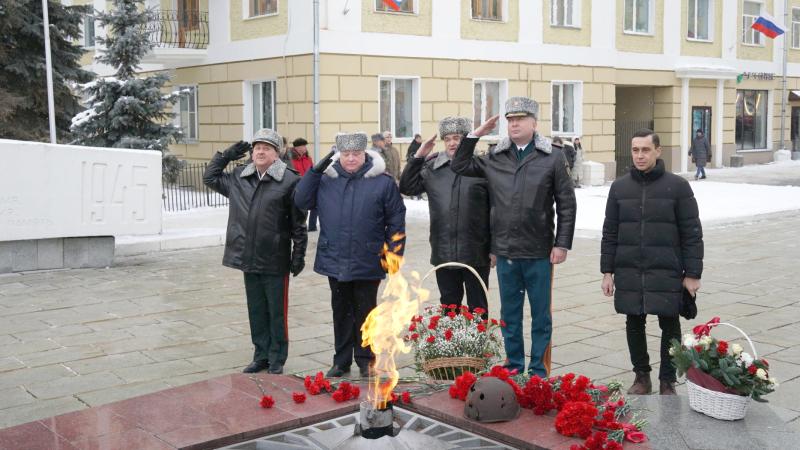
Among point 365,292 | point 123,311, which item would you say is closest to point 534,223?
point 365,292

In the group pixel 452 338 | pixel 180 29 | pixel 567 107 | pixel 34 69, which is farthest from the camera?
pixel 567 107

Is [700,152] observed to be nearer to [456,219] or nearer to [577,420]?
[456,219]

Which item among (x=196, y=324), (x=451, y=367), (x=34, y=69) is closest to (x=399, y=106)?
(x=34, y=69)

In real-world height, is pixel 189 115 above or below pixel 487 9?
below

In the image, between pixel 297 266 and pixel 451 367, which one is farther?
pixel 297 266

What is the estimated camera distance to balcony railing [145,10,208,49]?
23844mm

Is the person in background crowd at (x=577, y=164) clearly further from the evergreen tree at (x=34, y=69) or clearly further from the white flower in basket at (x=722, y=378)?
the white flower in basket at (x=722, y=378)

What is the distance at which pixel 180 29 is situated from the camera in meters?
24.3

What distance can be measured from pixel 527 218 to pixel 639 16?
24.0 metres

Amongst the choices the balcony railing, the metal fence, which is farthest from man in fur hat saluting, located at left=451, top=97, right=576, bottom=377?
the balcony railing

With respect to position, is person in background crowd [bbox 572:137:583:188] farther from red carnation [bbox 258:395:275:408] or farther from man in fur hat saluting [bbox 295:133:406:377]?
red carnation [bbox 258:395:275:408]

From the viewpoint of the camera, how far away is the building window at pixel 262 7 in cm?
2177

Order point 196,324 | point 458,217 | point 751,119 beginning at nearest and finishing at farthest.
Result: point 458,217 < point 196,324 < point 751,119

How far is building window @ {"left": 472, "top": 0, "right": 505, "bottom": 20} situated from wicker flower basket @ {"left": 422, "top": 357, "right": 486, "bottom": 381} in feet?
61.0
